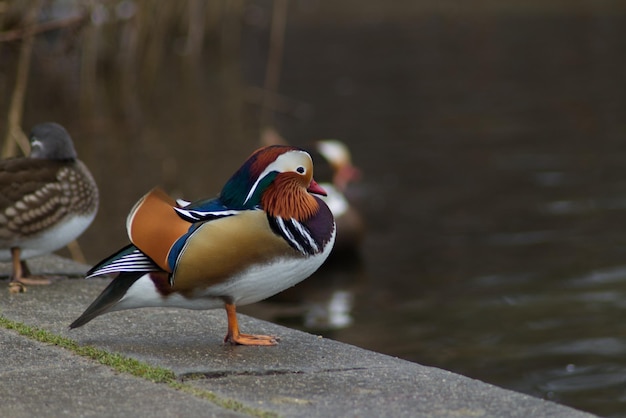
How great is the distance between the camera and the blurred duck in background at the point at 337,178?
1101 centimetres

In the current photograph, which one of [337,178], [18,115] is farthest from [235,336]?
[337,178]

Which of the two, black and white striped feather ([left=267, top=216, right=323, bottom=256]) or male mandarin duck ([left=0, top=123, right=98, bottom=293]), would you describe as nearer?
black and white striped feather ([left=267, top=216, right=323, bottom=256])

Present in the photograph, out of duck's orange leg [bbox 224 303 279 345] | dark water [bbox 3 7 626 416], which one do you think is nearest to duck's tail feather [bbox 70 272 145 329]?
duck's orange leg [bbox 224 303 279 345]

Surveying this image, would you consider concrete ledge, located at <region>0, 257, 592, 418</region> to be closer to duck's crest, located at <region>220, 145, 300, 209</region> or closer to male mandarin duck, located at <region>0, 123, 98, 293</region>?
duck's crest, located at <region>220, 145, 300, 209</region>

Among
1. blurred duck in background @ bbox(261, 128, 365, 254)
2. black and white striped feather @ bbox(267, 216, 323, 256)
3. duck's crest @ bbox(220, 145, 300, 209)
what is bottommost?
black and white striped feather @ bbox(267, 216, 323, 256)

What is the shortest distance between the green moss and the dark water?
3148 millimetres

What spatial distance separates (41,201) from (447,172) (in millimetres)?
8758

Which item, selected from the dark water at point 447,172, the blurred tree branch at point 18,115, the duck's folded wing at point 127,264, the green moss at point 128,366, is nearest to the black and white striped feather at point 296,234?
the duck's folded wing at point 127,264

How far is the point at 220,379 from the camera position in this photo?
3680 mm

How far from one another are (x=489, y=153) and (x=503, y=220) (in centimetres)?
335

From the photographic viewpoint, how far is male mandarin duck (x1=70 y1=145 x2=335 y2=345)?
3910mm

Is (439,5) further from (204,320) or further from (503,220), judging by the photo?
(204,320)

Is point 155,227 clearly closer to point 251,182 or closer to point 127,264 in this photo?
point 127,264

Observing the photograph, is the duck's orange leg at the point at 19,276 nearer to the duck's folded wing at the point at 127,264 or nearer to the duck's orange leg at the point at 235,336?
the duck's folded wing at the point at 127,264
